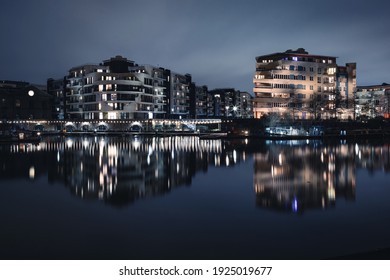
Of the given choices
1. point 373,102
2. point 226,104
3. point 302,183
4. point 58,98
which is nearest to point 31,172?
point 302,183

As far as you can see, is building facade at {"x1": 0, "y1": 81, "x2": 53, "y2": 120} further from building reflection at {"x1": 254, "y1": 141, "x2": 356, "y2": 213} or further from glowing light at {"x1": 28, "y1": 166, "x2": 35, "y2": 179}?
building reflection at {"x1": 254, "y1": 141, "x2": 356, "y2": 213}

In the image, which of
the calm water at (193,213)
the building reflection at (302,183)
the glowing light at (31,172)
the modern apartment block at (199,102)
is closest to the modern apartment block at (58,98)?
the modern apartment block at (199,102)

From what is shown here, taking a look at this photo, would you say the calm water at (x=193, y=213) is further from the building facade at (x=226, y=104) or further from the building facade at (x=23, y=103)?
the building facade at (x=226, y=104)

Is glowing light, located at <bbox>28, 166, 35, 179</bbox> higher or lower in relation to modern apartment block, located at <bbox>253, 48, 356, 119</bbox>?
lower

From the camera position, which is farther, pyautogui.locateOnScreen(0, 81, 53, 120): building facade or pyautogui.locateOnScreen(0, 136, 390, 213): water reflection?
pyautogui.locateOnScreen(0, 81, 53, 120): building facade

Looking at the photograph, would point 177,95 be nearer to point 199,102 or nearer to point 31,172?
point 199,102

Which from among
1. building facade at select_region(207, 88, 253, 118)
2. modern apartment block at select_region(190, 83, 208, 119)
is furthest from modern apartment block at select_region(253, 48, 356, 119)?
building facade at select_region(207, 88, 253, 118)

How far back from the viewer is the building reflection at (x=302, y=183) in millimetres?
Answer: 16047

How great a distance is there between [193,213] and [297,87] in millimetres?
75600

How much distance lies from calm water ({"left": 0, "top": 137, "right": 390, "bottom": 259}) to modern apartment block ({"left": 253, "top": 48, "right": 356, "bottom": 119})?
56.4 m

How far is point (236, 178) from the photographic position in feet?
78.0

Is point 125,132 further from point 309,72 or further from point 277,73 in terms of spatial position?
point 309,72

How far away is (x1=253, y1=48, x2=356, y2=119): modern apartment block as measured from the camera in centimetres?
8219

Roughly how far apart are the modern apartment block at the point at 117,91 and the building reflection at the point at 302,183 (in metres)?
59.2
